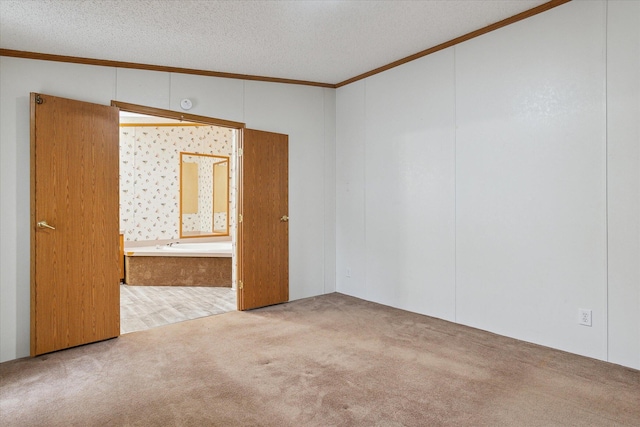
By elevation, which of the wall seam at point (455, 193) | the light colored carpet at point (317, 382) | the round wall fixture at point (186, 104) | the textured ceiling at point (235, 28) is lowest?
the light colored carpet at point (317, 382)

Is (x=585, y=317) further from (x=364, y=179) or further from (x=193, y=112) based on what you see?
(x=193, y=112)

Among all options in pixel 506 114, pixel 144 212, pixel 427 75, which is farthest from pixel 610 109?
pixel 144 212

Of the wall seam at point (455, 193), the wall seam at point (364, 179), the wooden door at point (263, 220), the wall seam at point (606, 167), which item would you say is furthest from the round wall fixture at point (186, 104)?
the wall seam at point (606, 167)

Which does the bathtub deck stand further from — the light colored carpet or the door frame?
the light colored carpet

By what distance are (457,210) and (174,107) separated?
2.95m

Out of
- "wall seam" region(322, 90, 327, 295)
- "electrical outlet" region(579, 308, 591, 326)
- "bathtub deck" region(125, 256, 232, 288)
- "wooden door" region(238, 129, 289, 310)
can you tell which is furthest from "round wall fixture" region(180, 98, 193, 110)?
"electrical outlet" region(579, 308, 591, 326)

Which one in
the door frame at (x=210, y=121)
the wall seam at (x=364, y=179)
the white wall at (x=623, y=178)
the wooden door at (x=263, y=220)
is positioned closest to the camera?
the white wall at (x=623, y=178)

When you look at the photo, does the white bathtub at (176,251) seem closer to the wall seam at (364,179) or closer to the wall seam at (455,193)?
the wall seam at (364,179)

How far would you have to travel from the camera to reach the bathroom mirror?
22.2ft

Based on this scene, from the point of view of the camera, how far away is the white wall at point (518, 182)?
2701 mm

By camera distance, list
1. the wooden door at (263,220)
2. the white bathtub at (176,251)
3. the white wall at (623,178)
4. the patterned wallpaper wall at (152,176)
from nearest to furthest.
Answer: the white wall at (623,178), the wooden door at (263,220), the white bathtub at (176,251), the patterned wallpaper wall at (152,176)

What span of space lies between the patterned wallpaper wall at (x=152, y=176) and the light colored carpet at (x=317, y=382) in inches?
131

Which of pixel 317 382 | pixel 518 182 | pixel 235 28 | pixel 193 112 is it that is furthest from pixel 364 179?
pixel 317 382

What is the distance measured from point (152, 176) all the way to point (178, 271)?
185 centimetres
